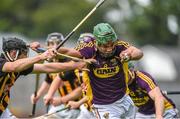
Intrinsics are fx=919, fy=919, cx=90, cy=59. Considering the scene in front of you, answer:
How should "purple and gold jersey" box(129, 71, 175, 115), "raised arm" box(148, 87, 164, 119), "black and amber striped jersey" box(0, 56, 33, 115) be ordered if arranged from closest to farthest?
"black and amber striped jersey" box(0, 56, 33, 115), "raised arm" box(148, 87, 164, 119), "purple and gold jersey" box(129, 71, 175, 115)

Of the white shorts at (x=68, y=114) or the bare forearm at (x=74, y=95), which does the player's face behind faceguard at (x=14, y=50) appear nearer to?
the white shorts at (x=68, y=114)

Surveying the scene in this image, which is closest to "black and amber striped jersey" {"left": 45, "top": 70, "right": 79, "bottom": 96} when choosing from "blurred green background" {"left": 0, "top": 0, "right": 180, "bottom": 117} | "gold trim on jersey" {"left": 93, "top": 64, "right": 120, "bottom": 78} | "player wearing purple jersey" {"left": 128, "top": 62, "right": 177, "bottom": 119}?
"player wearing purple jersey" {"left": 128, "top": 62, "right": 177, "bottom": 119}

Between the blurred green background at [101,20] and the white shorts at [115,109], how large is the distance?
3612cm

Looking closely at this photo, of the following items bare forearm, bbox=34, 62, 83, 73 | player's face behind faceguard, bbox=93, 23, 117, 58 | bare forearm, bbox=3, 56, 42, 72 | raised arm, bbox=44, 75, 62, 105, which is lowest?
raised arm, bbox=44, 75, 62, 105

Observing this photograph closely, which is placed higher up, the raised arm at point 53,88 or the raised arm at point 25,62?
the raised arm at point 25,62

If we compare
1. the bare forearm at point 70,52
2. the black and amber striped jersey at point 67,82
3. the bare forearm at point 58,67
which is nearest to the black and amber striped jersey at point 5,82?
the bare forearm at point 58,67

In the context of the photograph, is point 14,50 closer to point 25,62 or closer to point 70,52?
point 25,62

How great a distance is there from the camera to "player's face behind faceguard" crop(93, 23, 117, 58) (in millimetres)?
14828

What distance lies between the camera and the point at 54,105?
18.5 metres

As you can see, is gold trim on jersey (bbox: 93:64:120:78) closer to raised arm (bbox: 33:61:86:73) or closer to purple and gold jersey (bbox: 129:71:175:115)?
raised arm (bbox: 33:61:86:73)

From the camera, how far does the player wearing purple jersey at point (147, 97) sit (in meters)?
15.2

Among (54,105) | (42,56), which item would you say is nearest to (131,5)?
(54,105)

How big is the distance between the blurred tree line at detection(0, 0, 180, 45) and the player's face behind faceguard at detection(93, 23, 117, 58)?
148 feet

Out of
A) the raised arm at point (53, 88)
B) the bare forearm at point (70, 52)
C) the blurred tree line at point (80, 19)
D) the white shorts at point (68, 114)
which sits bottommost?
the white shorts at point (68, 114)
